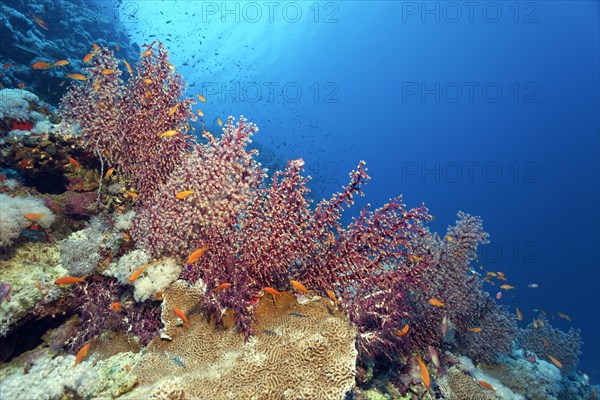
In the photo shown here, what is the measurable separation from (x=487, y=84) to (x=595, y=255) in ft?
171

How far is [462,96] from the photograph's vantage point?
325 feet

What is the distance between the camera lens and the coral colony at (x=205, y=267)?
134 inches

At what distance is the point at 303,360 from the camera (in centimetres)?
335

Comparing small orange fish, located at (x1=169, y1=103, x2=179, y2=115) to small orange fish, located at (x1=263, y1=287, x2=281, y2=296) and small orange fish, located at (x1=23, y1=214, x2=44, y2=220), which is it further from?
small orange fish, located at (x1=263, y1=287, x2=281, y2=296)

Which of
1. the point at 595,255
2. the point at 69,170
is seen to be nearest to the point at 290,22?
the point at 69,170

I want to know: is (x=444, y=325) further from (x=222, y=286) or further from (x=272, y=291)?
(x=222, y=286)

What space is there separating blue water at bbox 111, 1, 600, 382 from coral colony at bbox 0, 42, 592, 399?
4531cm

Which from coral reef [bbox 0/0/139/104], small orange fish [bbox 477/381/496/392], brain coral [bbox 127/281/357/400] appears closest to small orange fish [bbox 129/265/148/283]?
brain coral [bbox 127/281/357/400]

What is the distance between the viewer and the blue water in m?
63.3

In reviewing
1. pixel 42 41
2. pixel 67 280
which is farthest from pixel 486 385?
pixel 42 41

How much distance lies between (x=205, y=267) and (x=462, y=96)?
114 m

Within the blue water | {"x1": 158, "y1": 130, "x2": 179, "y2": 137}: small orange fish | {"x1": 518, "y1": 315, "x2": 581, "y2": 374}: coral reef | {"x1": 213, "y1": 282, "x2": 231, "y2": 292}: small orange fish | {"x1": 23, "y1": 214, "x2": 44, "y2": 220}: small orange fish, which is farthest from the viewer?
the blue water

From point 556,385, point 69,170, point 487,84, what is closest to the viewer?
point 69,170

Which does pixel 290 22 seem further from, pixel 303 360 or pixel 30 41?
pixel 303 360
